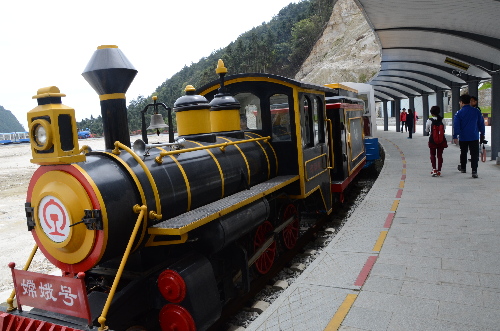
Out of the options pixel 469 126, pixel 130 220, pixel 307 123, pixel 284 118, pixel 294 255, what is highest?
pixel 284 118

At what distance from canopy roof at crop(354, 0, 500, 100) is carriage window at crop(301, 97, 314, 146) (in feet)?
9.20

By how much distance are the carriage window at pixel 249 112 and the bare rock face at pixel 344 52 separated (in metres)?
53.0

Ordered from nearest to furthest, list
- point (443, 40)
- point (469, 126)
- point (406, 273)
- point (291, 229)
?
point (406, 273) < point (291, 229) < point (469, 126) < point (443, 40)

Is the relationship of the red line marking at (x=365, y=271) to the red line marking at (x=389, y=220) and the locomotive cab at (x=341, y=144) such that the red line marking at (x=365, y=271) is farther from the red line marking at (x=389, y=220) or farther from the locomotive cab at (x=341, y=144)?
the locomotive cab at (x=341, y=144)

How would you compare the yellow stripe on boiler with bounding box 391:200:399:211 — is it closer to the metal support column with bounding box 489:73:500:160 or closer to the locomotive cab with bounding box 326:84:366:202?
the locomotive cab with bounding box 326:84:366:202

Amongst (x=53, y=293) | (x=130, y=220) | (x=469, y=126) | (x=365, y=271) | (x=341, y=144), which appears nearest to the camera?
(x=53, y=293)

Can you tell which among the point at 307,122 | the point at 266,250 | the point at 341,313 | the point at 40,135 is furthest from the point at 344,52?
the point at 40,135

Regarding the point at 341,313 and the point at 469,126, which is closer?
the point at 341,313

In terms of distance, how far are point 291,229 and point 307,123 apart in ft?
5.96

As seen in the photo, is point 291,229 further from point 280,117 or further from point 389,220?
point 280,117

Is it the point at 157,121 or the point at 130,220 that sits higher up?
the point at 157,121

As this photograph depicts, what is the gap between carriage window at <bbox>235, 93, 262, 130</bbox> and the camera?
6.47m

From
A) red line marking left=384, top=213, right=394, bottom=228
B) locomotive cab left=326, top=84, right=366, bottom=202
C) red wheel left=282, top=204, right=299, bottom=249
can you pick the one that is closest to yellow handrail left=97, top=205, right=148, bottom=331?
red wheel left=282, top=204, right=299, bottom=249

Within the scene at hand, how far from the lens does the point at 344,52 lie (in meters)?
68.3
